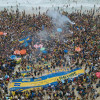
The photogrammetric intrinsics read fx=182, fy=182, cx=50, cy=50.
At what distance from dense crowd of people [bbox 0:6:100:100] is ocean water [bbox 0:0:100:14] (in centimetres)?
449

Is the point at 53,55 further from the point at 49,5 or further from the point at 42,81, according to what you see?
the point at 49,5

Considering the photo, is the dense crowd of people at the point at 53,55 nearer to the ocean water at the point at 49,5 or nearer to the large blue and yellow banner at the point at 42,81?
the large blue and yellow banner at the point at 42,81

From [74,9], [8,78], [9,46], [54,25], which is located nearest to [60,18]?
[54,25]

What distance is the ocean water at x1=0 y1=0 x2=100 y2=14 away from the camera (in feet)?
92.1

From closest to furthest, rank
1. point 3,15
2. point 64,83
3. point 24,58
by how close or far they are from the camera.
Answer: point 64,83 → point 24,58 → point 3,15

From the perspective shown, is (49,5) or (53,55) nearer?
(53,55)

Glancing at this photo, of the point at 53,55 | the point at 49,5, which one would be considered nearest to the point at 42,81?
the point at 53,55

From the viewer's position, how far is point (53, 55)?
16812mm

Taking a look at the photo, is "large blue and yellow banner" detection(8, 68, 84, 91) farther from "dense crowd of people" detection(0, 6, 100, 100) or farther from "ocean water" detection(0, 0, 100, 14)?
"ocean water" detection(0, 0, 100, 14)

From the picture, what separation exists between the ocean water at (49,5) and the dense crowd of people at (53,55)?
449 centimetres

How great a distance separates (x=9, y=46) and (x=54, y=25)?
6.30 metres

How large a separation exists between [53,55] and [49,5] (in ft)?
49.6

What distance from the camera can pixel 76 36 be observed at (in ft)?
64.2

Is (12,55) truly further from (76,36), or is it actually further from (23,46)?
(76,36)
